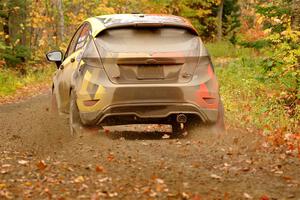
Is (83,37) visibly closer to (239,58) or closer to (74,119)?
(74,119)

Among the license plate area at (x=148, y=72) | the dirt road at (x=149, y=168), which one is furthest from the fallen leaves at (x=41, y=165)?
the license plate area at (x=148, y=72)

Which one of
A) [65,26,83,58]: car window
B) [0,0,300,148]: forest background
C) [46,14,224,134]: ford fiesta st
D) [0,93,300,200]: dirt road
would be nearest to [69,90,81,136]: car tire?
[46,14,224,134]: ford fiesta st

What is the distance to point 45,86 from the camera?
23.5 m

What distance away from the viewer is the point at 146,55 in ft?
26.7

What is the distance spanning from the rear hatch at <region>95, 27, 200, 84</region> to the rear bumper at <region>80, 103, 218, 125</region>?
13.1 inches

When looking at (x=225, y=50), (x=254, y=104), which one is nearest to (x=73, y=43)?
(x=254, y=104)

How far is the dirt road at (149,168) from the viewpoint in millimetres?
5723

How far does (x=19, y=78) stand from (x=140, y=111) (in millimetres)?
16888

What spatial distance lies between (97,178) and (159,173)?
67cm

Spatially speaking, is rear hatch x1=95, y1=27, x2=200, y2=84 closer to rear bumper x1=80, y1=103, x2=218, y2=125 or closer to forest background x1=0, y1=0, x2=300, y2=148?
rear bumper x1=80, y1=103, x2=218, y2=125

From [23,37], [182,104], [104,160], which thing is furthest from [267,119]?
[23,37]

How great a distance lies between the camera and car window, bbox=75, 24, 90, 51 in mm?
9061

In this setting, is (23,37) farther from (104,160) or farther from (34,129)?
(104,160)

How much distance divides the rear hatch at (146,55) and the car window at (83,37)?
0.71m
